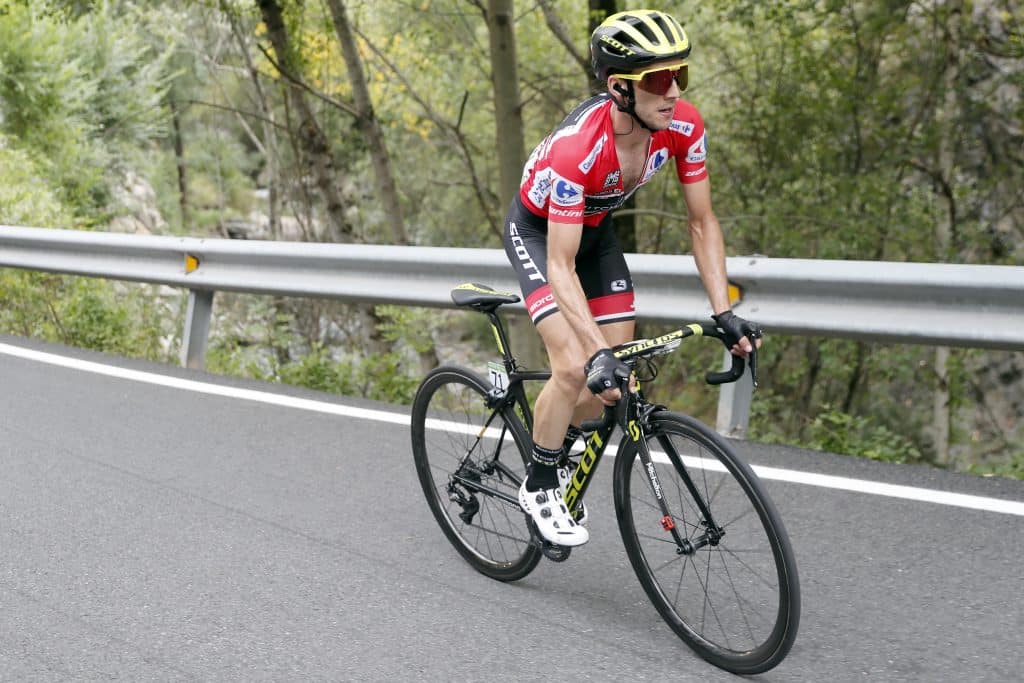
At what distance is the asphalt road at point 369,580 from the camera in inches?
141

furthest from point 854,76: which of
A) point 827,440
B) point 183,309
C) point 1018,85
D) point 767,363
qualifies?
point 827,440

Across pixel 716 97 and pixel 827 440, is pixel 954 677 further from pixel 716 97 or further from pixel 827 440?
pixel 716 97

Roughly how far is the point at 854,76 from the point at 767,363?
4396 millimetres

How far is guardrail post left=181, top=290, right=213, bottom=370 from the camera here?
26.7ft

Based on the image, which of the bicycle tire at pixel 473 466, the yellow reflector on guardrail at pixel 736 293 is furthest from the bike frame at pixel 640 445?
the yellow reflector on guardrail at pixel 736 293

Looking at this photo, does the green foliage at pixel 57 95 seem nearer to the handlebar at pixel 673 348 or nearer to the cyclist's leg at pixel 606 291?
the cyclist's leg at pixel 606 291

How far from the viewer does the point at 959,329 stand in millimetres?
5176

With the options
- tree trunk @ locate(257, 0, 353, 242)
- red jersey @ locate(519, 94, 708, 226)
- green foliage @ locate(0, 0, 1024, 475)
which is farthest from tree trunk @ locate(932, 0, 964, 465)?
red jersey @ locate(519, 94, 708, 226)

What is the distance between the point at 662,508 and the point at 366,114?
11.3m

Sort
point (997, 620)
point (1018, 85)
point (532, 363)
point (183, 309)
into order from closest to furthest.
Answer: point (997, 620) < point (532, 363) < point (183, 309) < point (1018, 85)

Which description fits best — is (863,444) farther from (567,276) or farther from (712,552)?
(567,276)

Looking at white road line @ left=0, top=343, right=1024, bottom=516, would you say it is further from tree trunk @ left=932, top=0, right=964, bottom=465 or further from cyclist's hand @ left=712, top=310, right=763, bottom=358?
tree trunk @ left=932, top=0, right=964, bottom=465

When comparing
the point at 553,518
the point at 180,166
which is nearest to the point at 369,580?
the point at 553,518

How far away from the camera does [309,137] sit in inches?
579
